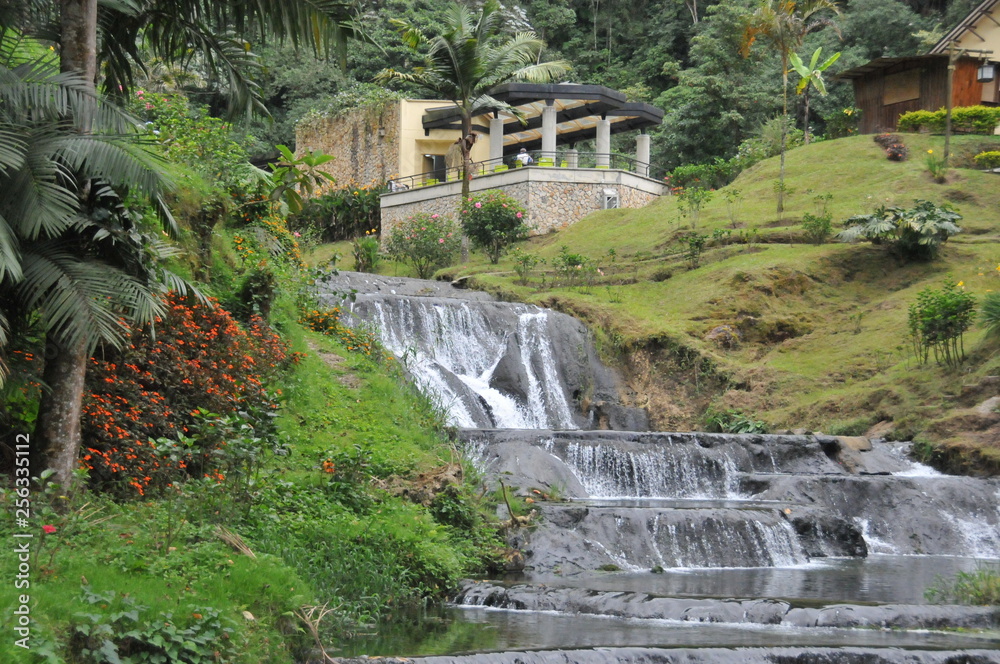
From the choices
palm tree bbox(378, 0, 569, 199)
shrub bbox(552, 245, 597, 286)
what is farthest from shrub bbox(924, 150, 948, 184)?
palm tree bbox(378, 0, 569, 199)

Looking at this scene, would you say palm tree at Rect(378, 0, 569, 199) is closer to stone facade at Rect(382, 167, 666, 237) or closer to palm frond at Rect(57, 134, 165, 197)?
stone facade at Rect(382, 167, 666, 237)

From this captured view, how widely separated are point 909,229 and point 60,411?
2039cm

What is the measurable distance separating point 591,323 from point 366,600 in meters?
14.7

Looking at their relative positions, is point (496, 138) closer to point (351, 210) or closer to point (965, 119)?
point (351, 210)

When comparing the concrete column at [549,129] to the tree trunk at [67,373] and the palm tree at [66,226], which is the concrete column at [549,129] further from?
the palm tree at [66,226]

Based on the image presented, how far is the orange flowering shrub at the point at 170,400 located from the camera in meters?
9.23

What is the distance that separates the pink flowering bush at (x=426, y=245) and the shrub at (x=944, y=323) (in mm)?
14549

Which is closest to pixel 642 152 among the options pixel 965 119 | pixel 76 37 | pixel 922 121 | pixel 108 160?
pixel 922 121

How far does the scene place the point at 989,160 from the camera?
29.9 metres

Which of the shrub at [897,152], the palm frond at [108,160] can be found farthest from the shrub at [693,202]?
the palm frond at [108,160]

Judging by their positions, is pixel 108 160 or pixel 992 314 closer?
pixel 108 160

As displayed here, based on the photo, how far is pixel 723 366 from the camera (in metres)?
22.4

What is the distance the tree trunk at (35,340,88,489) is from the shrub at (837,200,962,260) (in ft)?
65.7

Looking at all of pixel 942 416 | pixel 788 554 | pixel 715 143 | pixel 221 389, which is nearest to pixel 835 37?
pixel 715 143
